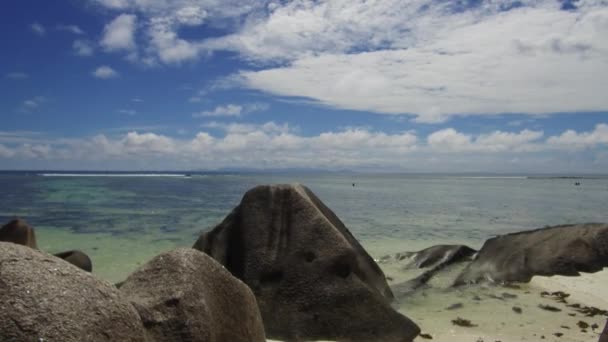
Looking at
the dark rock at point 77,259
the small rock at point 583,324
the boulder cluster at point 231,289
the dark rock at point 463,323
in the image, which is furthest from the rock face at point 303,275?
the dark rock at point 77,259

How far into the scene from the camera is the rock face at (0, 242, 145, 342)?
10.3 ft

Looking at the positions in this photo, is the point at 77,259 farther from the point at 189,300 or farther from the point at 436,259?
the point at 436,259

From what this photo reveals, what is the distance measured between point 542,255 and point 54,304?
40.2ft

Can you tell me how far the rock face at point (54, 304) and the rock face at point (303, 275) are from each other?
14.3ft

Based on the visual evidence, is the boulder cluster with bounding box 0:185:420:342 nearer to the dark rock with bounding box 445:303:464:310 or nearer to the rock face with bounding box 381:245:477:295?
the dark rock with bounding box 445:303:464:310

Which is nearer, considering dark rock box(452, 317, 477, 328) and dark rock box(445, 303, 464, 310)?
dark rock box(452, 317, 477, 328)

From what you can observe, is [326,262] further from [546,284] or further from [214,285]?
[546,284]

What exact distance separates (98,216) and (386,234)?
18.2 m

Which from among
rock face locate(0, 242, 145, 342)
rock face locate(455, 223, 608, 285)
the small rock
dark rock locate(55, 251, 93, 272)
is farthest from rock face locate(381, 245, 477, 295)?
rock face locate(0, 242, 145, 342)

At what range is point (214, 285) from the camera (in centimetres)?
493

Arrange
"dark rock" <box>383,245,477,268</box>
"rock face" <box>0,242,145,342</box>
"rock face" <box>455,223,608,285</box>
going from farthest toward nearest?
"dark rock" <box>383,245,477,268</box> < "rock face" <box>455,223,608,285</box> < "rock face" <box>0,242,145,342</box>

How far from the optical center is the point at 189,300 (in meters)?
4.52

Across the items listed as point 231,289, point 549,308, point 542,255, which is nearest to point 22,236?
point 231,289

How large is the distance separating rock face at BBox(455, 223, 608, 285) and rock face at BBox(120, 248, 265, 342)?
872 centimetres
